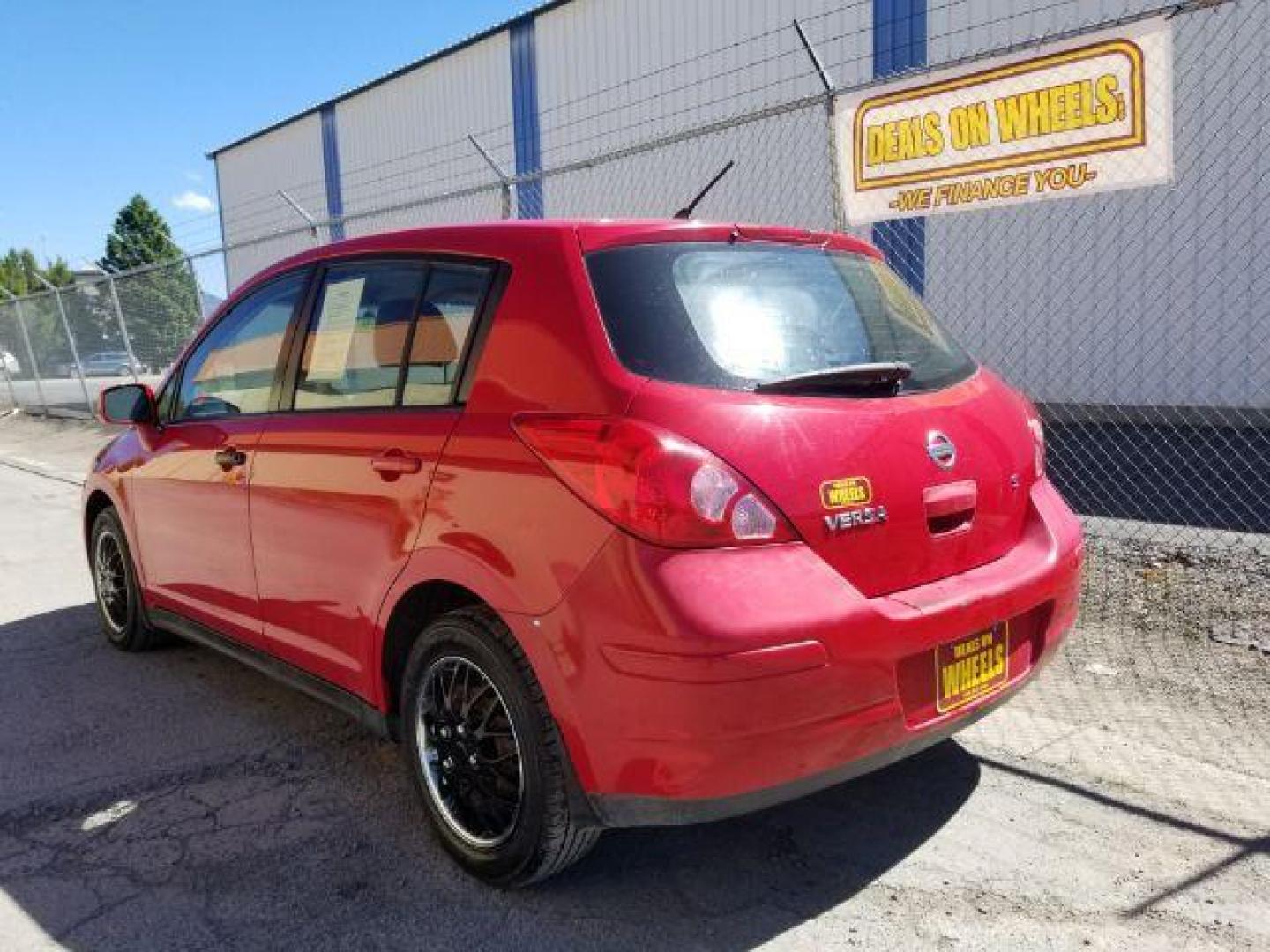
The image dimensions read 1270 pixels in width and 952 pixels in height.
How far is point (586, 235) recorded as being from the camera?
2.70 m

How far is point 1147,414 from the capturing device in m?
10.4

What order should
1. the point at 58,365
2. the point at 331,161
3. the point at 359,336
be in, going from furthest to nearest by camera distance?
the point at 331,161
the point at 58,365
the point at 359,336

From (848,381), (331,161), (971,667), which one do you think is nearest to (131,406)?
(848,381)

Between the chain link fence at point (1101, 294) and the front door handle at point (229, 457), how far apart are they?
2966 millimetres

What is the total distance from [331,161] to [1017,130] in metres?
19.3

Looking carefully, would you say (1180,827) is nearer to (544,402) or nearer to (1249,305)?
(544,402)

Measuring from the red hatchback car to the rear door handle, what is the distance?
12mm

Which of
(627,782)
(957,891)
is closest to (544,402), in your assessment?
(627,782)

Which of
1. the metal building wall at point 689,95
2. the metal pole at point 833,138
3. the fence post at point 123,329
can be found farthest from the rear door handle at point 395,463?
the fence post at point 123,329

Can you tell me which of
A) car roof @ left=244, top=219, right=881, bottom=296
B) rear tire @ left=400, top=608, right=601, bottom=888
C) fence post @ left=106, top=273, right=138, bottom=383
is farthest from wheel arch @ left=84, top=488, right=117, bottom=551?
fence post @ left=106, top=273, right=138, bottom=383

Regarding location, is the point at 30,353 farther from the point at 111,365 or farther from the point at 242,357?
the point at 242,357

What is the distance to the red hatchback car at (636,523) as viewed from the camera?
7.45 feet

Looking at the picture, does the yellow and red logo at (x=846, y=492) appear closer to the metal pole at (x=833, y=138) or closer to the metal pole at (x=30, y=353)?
the metal pole at (x=833, y=138)

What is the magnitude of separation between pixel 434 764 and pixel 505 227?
151 centimetres
